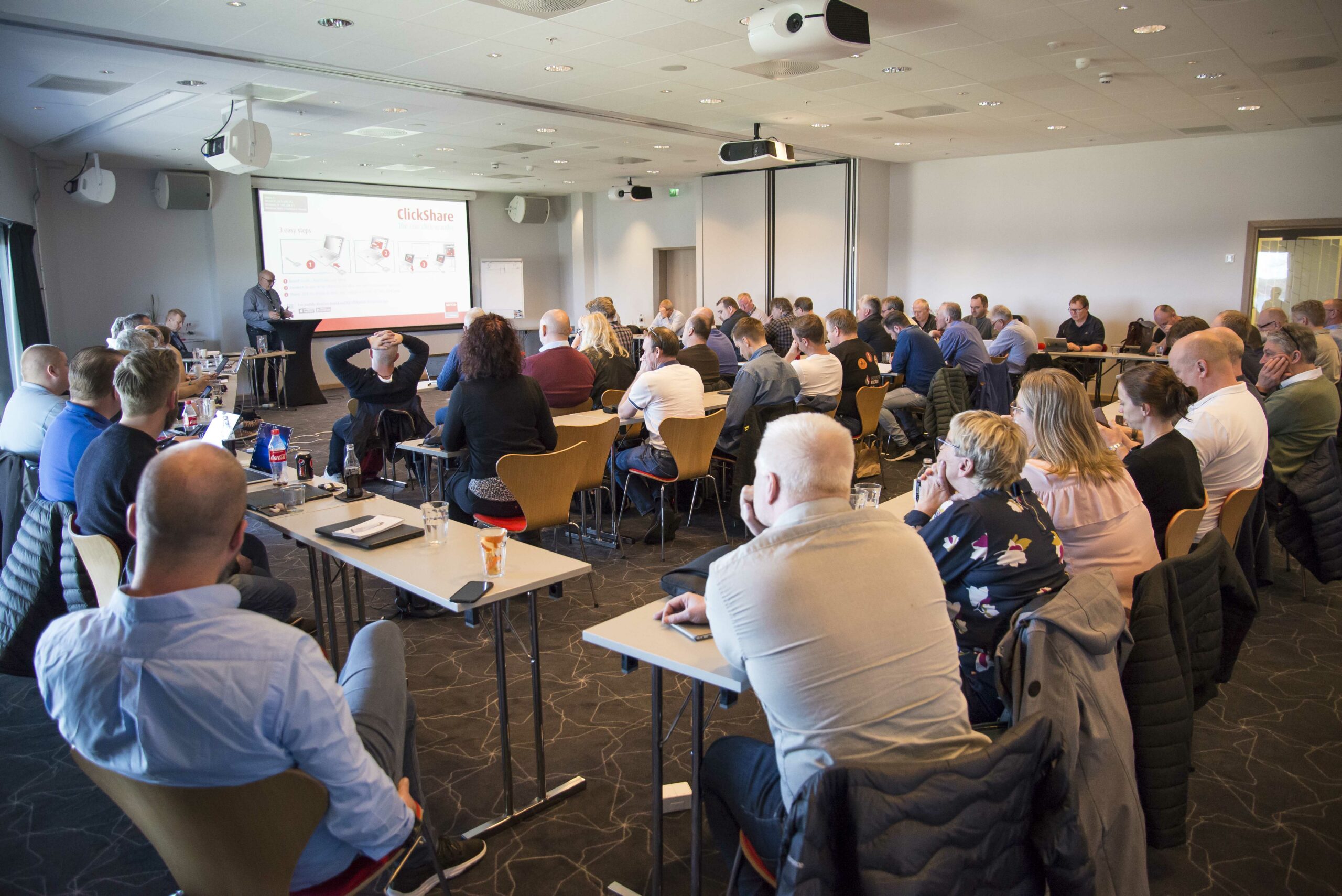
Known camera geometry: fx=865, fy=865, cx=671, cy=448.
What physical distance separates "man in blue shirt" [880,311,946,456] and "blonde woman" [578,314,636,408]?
2625mm

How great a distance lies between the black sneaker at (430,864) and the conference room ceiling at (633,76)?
4651 mm

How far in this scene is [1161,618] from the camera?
2242mm

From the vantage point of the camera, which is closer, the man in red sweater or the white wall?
the man in red sweater

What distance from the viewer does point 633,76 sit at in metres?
7.38

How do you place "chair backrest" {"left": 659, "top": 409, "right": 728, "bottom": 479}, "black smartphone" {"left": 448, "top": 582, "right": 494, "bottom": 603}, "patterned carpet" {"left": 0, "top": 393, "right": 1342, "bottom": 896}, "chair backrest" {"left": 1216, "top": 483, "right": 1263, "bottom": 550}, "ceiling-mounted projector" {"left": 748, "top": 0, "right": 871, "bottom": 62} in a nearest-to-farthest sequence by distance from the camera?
"black smartphone" {"left": 448, "top": 582, "right": 494, "bottom": 603} < "patterned carpet" {"left": 0, "top": 393, "right": 1342, "bottom": 896} < "chair backrest" {"left": 1216, "top": 483, "right": 1263, "bottom": 550} < "chair backrest" {"left": 659, "top": 409, "right": 728, "bottom": 479} < "ceiling-mounted projector" {"left": 748, "top": 0, "right": 871, "bottom": 62}

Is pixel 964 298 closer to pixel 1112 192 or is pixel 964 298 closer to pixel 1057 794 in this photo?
pixel 1112 192

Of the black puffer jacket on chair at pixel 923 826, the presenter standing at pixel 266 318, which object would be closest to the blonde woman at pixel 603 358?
the black puffer jacket on chair at pixel 923 826

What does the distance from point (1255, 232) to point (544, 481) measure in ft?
35.2

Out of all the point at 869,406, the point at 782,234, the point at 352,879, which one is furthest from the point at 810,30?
the point at 782,234

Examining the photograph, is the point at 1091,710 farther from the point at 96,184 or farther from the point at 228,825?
the point at 96,184

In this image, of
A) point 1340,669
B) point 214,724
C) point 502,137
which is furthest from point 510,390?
point 502,137

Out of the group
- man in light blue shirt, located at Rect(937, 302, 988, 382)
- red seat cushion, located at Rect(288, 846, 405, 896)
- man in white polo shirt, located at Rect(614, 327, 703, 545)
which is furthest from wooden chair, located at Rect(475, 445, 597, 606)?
man in light blue shirt, located at Rect(937, 302, 988, 382)

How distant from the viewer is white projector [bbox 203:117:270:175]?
772 centimetres

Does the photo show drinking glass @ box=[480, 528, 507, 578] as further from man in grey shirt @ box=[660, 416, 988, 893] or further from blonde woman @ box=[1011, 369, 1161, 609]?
blonde woman @ box=[1011, 369, 1161, 609]
